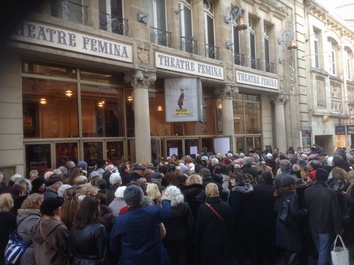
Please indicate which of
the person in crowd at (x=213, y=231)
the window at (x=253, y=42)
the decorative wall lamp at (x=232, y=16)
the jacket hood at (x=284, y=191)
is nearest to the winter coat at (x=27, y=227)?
the person in crowd at (x=213, y=231)

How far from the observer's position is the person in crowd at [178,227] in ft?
16.2

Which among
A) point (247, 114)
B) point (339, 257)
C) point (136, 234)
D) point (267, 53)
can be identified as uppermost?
point (267, 53)

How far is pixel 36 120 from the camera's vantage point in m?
11.6

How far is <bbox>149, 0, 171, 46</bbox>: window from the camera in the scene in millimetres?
14718

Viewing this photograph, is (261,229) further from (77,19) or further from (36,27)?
(77,19)

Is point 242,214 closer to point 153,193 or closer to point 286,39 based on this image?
point 153,193

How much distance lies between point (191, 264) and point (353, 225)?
327cm

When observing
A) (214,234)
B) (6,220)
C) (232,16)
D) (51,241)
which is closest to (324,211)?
(214,234)

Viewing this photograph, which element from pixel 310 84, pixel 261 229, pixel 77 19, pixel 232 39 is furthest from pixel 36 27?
pixel 310 84

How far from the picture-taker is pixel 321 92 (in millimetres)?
25812

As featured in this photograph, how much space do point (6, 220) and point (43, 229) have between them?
0.90m

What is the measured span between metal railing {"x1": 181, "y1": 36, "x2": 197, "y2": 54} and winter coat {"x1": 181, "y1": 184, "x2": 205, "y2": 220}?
36.3 feet

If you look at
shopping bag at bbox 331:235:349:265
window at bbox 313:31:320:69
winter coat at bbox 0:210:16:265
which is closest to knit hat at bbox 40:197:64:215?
winter coat at bbox 0:210:16:265

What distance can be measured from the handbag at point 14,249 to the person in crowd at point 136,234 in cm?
103
